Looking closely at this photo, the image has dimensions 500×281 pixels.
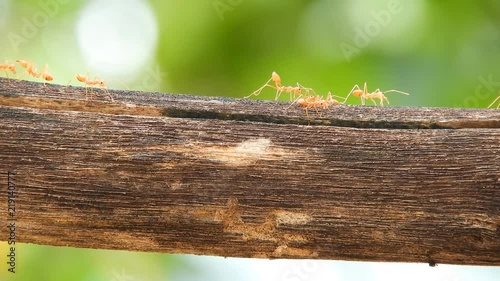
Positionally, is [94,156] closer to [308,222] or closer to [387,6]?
[308,222]

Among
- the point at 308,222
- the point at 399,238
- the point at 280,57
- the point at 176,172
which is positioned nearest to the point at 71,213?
the point at 176,172
